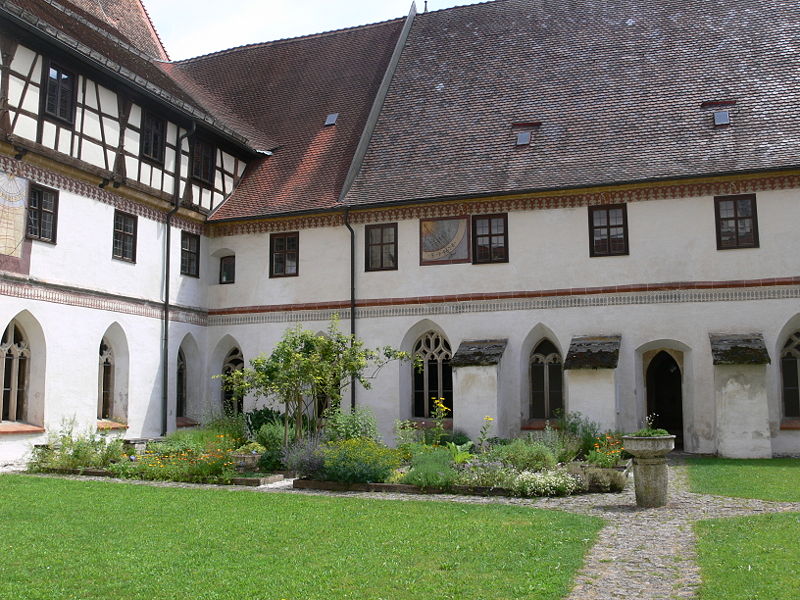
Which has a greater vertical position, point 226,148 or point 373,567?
point 226,148

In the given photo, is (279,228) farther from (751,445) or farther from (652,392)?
(751,445)

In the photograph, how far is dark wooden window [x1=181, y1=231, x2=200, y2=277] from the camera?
2314cm

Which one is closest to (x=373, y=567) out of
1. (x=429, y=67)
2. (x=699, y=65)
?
(x=699, y=65)

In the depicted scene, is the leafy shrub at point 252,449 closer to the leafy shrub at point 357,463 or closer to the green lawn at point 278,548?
the leafy shrub at point 357,463

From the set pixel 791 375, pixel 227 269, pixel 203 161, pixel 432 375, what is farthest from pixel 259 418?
pixel 791 375

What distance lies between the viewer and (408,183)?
22.5 metres

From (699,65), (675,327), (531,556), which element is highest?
(699,65)

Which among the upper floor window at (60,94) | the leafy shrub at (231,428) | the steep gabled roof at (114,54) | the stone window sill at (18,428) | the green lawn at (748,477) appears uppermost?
the steep gabled roof at (114,54)

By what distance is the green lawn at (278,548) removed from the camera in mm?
7055

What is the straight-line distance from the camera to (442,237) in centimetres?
2202

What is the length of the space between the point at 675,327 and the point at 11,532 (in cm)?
1518

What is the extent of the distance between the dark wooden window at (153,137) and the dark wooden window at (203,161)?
1.41m

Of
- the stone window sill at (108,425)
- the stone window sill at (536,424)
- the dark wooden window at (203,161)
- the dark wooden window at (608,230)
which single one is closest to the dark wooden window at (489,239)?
the dark wooden window at (608,230)

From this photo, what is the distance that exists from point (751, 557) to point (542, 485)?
5.09 metres
